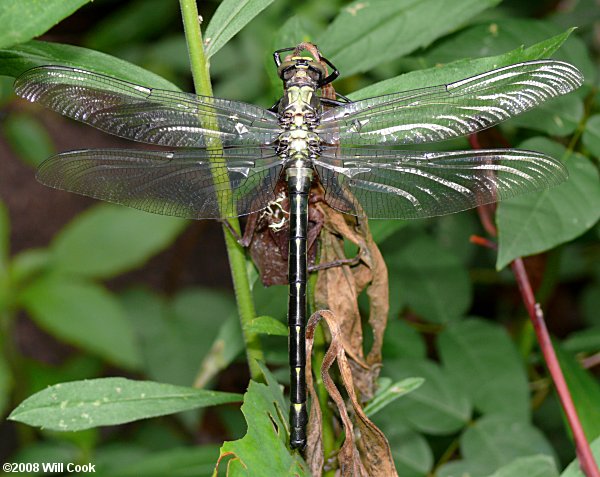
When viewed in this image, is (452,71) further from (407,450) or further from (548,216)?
(407,450)

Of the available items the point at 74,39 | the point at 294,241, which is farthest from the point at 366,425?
the point at 74,39

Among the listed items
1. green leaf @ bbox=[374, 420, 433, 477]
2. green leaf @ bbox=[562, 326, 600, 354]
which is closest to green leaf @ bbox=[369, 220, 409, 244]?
green leaf @ bbox=[374, 420, 433, 477]

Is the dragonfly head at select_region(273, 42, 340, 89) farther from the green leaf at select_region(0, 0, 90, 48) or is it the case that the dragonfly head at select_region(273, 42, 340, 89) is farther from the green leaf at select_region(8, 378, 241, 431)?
the green leaf at select_region(8, 378, 241, 431)

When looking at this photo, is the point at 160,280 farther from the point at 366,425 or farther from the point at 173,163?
the point at 366,425

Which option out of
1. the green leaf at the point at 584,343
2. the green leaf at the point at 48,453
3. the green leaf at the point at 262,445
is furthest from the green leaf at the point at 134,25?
the green leaf at the point at 262,445

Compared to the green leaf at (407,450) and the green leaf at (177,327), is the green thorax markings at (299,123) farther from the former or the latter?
the green leaf at (177,327)

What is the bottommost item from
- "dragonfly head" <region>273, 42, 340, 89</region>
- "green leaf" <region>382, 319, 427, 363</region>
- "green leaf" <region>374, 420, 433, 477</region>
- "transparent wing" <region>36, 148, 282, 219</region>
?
"green leaf" <region>374, 420, 433, 477</region>
